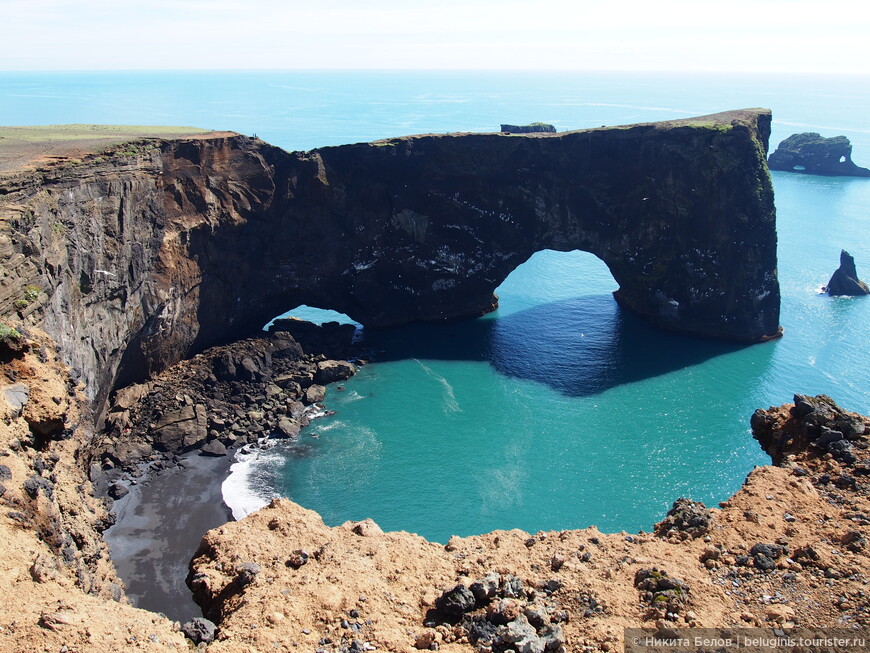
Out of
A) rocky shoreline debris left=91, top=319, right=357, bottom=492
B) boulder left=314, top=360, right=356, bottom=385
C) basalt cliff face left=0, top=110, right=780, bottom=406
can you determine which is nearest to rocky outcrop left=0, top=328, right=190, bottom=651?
rocky shoreline debris left=91, top=319, right=357, bottom=492

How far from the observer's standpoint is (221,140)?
2203 inches

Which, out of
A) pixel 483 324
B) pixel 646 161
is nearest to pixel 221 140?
pixel 483 324

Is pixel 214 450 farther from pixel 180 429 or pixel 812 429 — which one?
pixel 812 429

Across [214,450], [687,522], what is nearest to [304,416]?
[214,450]

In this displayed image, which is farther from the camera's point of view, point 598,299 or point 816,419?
point 598,299

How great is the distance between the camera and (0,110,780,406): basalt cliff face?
5425 centimetres

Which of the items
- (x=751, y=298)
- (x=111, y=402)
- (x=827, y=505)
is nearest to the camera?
(x=827, y=505)

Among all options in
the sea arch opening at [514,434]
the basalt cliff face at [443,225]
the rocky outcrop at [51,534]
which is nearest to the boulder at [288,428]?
the sea arch opening at [514,434]

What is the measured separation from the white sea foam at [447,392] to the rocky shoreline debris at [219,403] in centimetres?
673

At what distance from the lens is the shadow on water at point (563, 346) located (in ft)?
186

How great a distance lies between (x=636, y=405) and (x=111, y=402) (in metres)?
40.9

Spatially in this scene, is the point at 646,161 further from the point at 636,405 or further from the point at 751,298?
the point at 636,405

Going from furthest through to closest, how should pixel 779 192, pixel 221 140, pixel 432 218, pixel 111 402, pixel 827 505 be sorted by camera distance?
pixel 779 192 < pixel 432 218 < pixel 221 140 < pixel 111 402 < pixel 827 505

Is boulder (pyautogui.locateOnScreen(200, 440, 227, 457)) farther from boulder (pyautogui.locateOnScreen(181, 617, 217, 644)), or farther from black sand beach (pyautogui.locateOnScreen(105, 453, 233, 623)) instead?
boulder (pyautogui.locateOnScreen(181, 617, 217, 644))
